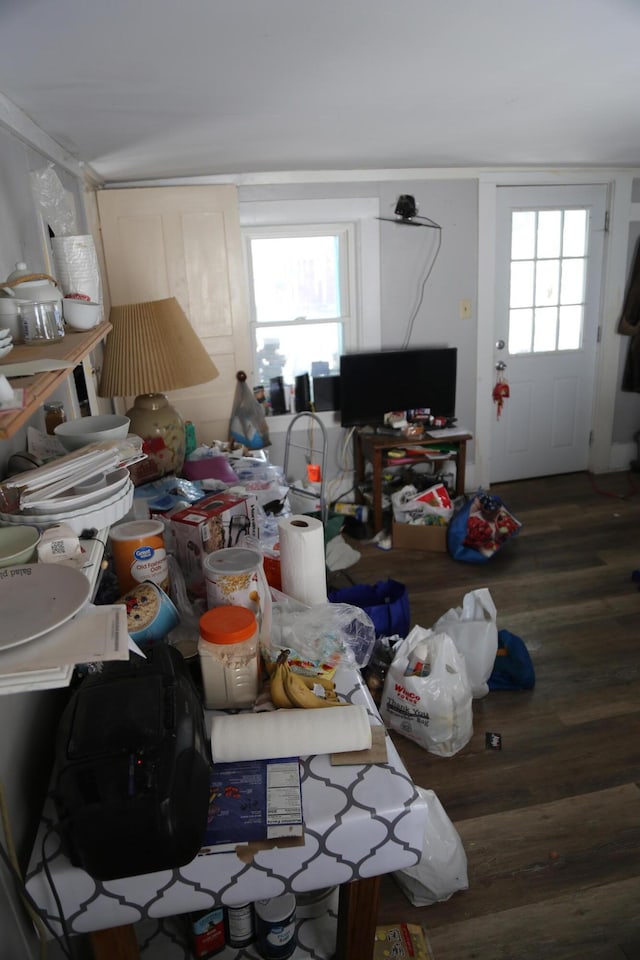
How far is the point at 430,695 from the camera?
6.82 feet

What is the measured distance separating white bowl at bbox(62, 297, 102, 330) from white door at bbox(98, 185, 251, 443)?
2306mm

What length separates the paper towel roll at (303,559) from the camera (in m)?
1.55

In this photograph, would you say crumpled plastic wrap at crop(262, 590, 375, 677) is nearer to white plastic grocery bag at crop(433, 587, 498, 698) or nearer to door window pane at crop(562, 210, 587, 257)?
white plastic grocery bag at crop(433, 587, 498, 698)

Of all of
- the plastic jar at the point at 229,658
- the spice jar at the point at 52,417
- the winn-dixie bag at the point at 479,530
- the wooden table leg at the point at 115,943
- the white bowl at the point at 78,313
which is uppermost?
the white bowl at the point at 78,313

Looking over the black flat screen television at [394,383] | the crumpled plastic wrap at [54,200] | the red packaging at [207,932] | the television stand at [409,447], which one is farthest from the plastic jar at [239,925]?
the black flat screen television at [394,383]

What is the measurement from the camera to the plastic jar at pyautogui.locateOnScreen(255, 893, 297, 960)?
4.35 feet

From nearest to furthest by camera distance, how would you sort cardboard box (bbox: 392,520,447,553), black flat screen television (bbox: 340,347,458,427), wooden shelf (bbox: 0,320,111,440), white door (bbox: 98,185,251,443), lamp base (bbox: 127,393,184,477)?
wooden shelf (bbox: 0,320,111,440) < lamp base (bbox: 127,393,184,477) < white door (bbox: 98,185,251,443) < cardboard box (bbox: 392,520,447,553) < black flat screen television (bbox: 340,347,458,427)

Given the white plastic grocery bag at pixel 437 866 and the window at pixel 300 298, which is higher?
the window at pixel 300 298

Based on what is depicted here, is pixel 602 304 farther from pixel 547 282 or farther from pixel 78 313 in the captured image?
pixel 78 313

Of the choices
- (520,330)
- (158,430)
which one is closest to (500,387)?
(520,330)

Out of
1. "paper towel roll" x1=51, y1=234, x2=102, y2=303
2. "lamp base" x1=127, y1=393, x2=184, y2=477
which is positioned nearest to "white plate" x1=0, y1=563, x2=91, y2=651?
"paper towel roll" x1=51, y1=234, x2=102, y2=303

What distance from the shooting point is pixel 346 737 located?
1142mm

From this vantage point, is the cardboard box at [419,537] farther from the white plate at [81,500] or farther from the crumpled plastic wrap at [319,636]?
the white plate at [81,500]

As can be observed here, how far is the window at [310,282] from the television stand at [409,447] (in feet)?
2.11
